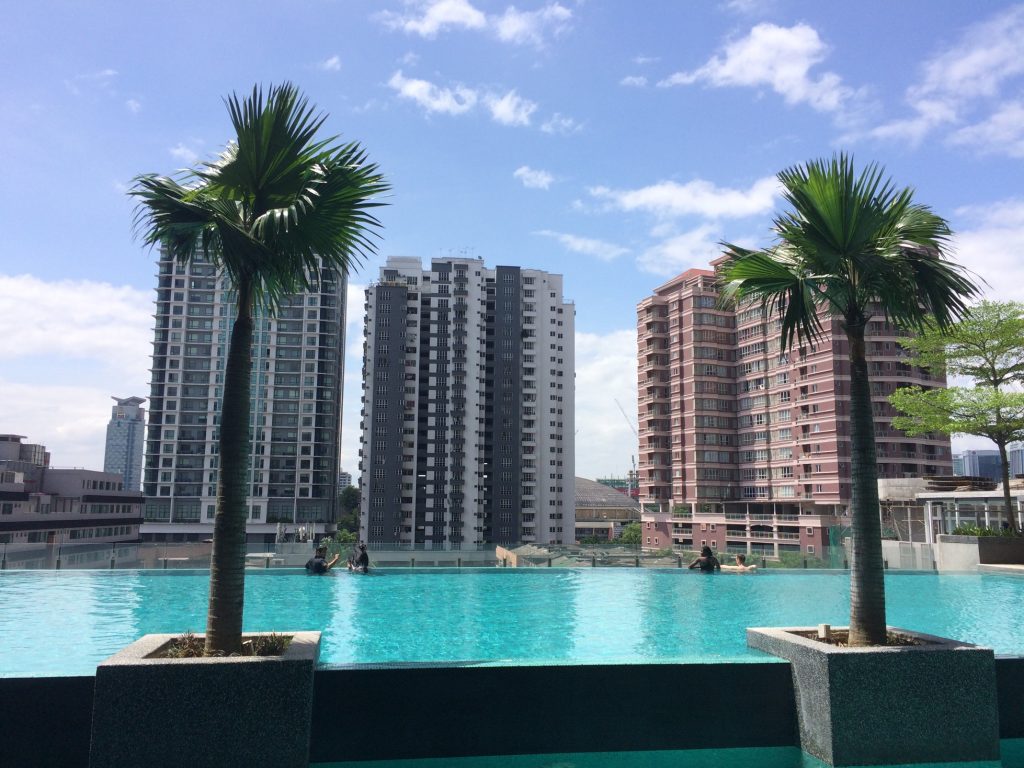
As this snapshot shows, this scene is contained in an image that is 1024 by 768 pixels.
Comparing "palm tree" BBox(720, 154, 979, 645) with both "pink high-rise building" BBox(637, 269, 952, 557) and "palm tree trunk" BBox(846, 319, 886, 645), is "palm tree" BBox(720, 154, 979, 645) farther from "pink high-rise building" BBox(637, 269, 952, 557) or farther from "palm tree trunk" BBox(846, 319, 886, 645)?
"pink high-rise building" BBox(637, 269, 952, 557)

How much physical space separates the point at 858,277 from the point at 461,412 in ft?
353

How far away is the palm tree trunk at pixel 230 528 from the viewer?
7863 millimetres

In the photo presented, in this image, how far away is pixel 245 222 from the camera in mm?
8992

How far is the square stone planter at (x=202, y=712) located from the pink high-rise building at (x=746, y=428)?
279 ft

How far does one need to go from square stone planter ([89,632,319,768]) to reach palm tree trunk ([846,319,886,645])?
667 cm

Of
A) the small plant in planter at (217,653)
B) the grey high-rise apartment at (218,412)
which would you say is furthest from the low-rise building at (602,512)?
the small plant in planter at (217,653)

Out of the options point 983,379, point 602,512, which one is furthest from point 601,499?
point 983,379

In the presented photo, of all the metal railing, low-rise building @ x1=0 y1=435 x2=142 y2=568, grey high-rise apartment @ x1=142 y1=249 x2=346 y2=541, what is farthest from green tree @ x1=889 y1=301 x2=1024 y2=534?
grey high-rise apartment @ x1=142 y1=249 x2=346 y2=541

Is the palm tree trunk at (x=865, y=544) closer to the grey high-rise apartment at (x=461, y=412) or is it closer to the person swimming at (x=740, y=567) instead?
the person swimming at (x=740, y=567)

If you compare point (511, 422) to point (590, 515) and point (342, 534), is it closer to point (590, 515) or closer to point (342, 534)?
point (342, 534)

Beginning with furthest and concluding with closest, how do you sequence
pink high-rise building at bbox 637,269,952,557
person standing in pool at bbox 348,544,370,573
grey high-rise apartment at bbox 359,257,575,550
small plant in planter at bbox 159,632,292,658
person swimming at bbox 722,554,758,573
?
1. grey high-rise apartment at bbox 359,257,575,550
2. pink high-rise building at bbox 637,269,952,557
3. person swimming at bbox 722,554,758,573
4. person standing in pool at bbox 348,544,370,573
5. small plant in planter at bbox 159,632,292,658

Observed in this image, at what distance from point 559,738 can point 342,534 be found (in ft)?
407

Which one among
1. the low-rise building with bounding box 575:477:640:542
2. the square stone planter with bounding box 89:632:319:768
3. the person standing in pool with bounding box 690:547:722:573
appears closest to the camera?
the square stone planter with bounding box 89:632:319:768

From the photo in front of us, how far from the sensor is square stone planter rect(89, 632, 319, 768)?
697cm
